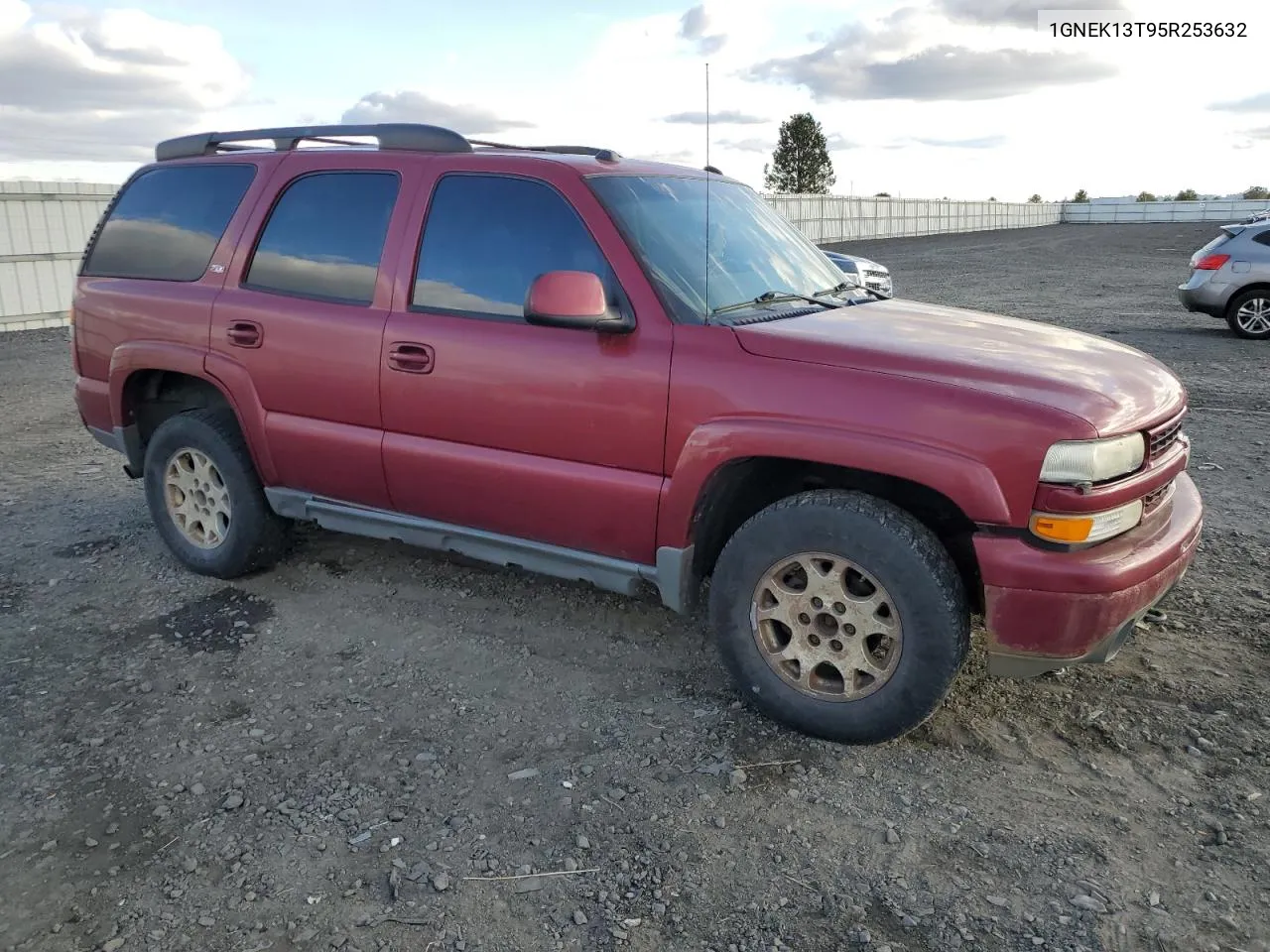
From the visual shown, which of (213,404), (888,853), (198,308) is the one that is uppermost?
(198,308)

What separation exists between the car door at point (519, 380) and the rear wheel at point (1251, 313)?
37.3 ft

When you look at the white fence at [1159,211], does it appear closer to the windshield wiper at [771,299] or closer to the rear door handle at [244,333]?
the windshield wiper at [771,299]

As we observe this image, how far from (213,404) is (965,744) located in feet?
12.3

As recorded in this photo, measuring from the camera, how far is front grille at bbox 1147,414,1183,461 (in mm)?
3219

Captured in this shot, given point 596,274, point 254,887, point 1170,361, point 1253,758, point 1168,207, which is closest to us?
point 254,887

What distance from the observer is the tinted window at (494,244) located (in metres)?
3.73

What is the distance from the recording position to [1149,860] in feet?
9.12

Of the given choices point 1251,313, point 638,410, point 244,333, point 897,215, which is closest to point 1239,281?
point 1251,313

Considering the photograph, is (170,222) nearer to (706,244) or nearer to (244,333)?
(244,333)

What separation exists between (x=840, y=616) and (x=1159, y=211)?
220 ft

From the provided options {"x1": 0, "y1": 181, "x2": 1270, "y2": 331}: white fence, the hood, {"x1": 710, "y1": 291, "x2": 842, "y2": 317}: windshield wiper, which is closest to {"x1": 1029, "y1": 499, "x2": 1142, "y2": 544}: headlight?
the hood

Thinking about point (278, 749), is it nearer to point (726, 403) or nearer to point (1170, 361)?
point (726, 403)

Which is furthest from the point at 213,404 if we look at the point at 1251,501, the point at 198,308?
the point at 1251,501

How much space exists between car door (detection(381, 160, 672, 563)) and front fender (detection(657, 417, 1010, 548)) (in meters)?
0.11
